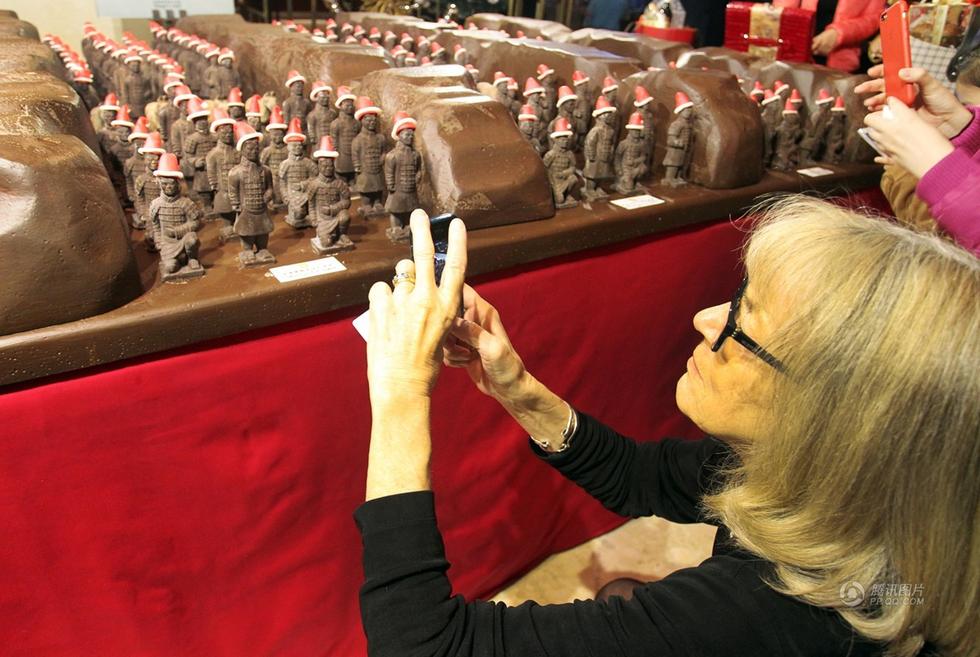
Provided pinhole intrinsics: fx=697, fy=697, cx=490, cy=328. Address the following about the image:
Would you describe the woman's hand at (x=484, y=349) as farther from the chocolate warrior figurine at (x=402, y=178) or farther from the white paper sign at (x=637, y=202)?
the white paper sign at (x=637, y=202)

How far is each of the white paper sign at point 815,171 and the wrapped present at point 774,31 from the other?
3.97 ft

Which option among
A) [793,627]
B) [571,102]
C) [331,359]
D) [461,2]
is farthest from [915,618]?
[461,2]

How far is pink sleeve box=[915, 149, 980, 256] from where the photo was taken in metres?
1.28

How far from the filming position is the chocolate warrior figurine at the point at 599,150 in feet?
6.11

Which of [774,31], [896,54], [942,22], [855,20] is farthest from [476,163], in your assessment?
[855,20]

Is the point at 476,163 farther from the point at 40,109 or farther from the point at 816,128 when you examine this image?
the point at 816,128

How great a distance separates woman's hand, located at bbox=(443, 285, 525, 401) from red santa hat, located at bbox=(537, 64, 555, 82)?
1554mm

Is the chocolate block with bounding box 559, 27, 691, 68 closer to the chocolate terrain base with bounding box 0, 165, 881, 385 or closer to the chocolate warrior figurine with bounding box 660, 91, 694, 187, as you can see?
the chocolate warrior figurine with bounding box 660, 91, 694, 187

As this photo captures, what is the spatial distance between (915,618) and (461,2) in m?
5.25

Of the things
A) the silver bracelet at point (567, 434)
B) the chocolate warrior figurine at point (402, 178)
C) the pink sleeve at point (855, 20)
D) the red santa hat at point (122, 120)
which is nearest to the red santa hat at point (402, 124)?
the chocolate warrior figurine at point (402, 178)

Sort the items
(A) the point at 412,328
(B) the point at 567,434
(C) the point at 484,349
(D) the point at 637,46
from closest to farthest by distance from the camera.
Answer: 1. (A) the point at 412,328
2. (C) the point at 484,349
3. (B) the point at 567,434
4. (D) the point at 637,46

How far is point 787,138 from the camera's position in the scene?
90.0 inches

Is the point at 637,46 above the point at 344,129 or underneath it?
above

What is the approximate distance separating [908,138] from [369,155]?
115 cm
